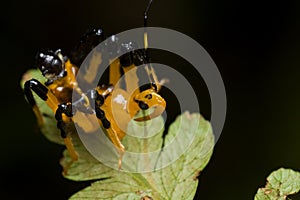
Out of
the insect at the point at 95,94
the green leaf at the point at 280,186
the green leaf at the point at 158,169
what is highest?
the insect at the point at 95,94

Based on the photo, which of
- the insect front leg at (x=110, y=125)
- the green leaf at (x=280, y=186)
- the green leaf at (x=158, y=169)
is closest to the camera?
the green leaf at (x=280, y=186)

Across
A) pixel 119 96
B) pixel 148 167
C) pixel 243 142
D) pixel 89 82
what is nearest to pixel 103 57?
pixel 89 82

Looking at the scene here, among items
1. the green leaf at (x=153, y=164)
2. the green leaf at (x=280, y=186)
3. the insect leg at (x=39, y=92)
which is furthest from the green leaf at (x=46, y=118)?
the green leaf at (x=280, y=186)

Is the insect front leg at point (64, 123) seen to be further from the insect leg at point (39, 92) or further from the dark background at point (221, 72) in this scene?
the dark background at point (221, 72)

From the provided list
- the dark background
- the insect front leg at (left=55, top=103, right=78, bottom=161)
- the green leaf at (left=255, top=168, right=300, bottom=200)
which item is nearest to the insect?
the insect front leg at (left=55, top=103, right=78, bottom=161)

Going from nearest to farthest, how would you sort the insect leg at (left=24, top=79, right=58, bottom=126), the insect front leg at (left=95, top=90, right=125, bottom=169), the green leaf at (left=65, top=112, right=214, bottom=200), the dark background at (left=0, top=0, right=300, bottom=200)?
the green leaf at (left=65, top=112, right=214, bottom=200), the insect front leg at (left=95, top=90, right=125, bottom=169), the insect leg at (left=24, top=79, right=58, bottom=126), the dark background at (left=0, top=0, right=300, bottom=200)

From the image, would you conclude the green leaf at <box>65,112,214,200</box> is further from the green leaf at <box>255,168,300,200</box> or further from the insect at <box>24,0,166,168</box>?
the green leaf at <box>255,168,300,200</box>
